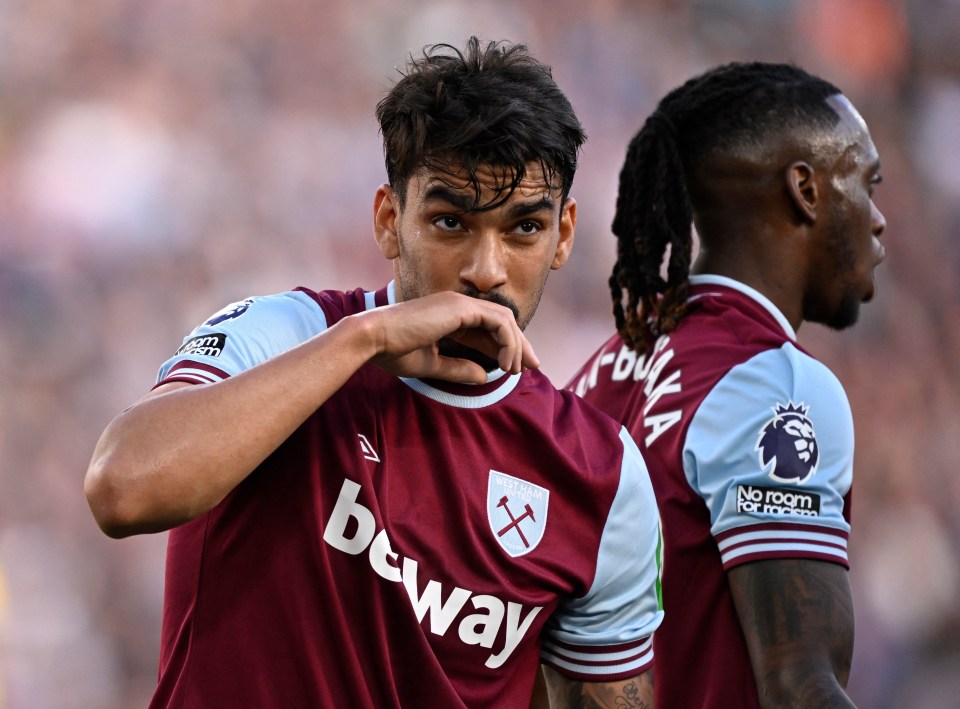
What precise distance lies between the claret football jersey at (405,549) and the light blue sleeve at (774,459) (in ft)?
0.94

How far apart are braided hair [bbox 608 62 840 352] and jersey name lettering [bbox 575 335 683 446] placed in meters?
0.04

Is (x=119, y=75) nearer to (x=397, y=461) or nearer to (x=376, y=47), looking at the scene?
(x=376, y=47)

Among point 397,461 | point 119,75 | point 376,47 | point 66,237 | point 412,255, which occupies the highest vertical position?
point 376,47

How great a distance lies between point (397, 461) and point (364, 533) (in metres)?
0.14

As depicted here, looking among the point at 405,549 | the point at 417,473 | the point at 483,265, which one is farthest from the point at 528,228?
the point at 405,549

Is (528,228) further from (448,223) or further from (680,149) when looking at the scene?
(680,149)

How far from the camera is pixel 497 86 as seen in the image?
185 centimetres

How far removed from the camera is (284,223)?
15.6 feet

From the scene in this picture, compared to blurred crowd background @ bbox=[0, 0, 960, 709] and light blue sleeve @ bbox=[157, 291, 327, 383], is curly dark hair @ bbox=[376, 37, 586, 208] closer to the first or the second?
light blue sleeve @ bbox=[157, 291, 327, 383]

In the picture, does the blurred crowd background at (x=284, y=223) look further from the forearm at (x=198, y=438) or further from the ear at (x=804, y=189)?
the forearm at (x=198, y=438)

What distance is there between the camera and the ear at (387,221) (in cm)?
189

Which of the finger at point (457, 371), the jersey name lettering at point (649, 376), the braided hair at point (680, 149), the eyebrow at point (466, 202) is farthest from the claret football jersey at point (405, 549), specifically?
the braided hair at point (680, 149)

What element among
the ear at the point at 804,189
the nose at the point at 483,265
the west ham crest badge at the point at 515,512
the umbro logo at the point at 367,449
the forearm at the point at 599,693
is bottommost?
the forearm at the point at 599,693

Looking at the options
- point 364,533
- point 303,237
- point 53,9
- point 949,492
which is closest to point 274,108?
point 303,237
